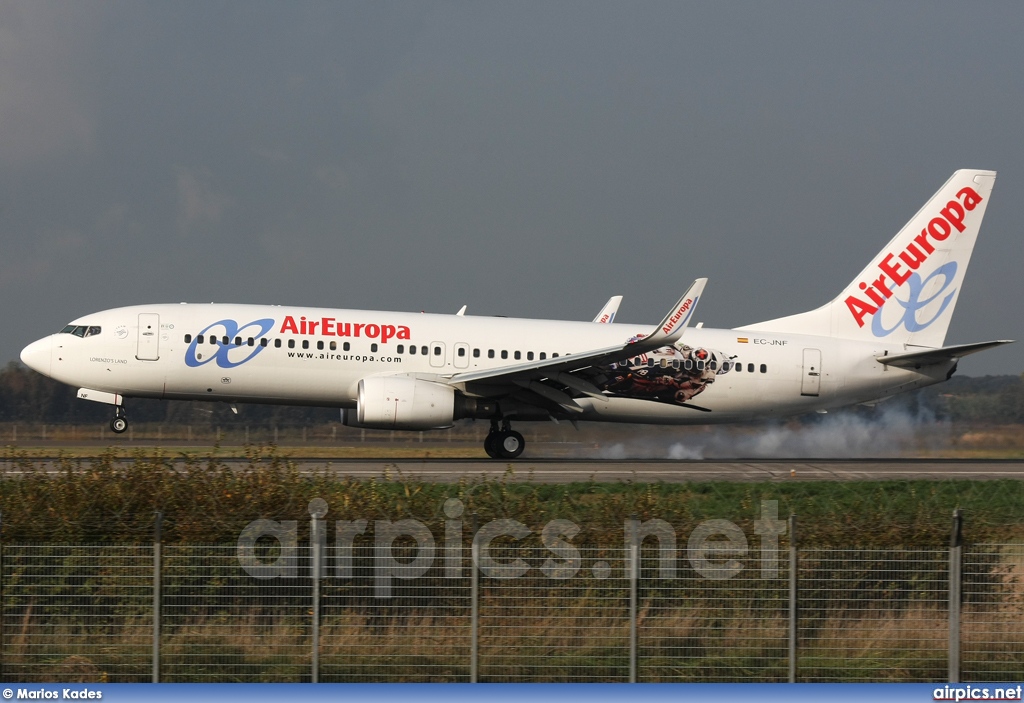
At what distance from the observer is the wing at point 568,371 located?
86.8ft

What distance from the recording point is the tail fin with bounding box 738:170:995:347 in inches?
1251

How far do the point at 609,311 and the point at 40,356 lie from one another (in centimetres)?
1544

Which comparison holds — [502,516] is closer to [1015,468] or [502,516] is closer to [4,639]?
[4,639]

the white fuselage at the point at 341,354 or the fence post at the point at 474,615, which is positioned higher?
the white fuselage at the point at 341,354

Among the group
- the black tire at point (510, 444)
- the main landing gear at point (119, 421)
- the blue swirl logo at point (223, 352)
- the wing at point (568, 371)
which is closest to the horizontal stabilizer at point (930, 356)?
Answer: the wing at point (568, 371)

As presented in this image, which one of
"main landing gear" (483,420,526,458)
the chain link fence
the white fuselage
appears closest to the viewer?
the chain link fence

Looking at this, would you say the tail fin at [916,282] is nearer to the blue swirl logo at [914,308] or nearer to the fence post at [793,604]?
the blue swirl logo at [914,308]

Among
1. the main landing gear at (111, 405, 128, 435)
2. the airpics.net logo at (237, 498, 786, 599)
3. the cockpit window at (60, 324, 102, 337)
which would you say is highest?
the cockpit window at (60, 324, 102, 337)

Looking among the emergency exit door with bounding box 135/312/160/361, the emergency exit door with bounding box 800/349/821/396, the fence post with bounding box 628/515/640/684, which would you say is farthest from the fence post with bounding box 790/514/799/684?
the emergency exit door with bounding box 800/349/821/396

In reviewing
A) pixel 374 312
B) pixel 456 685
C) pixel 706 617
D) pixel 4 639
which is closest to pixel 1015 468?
pixel 374 312

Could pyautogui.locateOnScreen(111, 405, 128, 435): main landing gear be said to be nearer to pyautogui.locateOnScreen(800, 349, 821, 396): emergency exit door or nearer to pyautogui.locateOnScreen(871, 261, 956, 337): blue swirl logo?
pyautogui.locateOnScreen(800, 349, 821, 396): emergency exit door

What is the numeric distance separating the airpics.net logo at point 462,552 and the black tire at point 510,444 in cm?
1793

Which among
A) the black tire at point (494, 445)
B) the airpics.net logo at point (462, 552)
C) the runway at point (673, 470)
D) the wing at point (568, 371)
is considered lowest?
the airpics.net logo at point (462, 552)

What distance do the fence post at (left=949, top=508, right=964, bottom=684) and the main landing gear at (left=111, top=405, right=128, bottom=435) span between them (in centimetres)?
2206
